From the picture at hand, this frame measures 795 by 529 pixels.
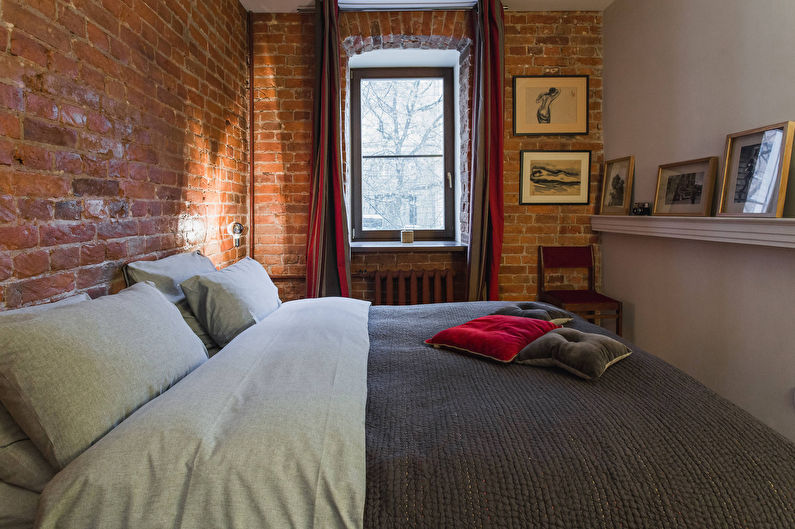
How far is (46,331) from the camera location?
41.7 inches

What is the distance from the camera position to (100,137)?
179 cm

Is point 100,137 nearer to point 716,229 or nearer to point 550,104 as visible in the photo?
point 716,229

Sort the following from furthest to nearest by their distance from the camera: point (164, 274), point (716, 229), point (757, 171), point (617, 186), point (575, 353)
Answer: point (617, 186) < point (716, 229) < point (757, 171) < point (164, 274) < point (575, 353)

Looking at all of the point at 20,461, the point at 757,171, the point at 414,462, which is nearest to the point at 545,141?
the point at 757,171

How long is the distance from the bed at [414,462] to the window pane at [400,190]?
2934 millimetres

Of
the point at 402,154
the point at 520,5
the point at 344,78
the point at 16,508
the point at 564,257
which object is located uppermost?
the point at 520,5

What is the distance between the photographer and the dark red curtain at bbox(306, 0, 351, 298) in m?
3.36

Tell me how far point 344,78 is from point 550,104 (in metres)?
1.62

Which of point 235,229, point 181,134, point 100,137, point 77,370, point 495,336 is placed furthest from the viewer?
point 235,229

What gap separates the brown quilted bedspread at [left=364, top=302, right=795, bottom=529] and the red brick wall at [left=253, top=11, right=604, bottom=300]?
2.36 m

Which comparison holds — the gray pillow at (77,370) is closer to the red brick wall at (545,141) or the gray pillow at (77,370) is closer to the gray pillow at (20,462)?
the gray pillow at (20,462)

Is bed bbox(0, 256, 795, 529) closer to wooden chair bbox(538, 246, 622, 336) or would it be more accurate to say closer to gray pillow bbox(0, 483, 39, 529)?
gray pillow bbox(0, 483, 39, 529)

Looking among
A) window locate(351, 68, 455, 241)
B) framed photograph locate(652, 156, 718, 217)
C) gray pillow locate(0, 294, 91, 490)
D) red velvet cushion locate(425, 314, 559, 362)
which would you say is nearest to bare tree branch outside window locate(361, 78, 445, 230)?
window locate(351, 68, 455, 241)

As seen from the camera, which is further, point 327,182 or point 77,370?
point 327,182
